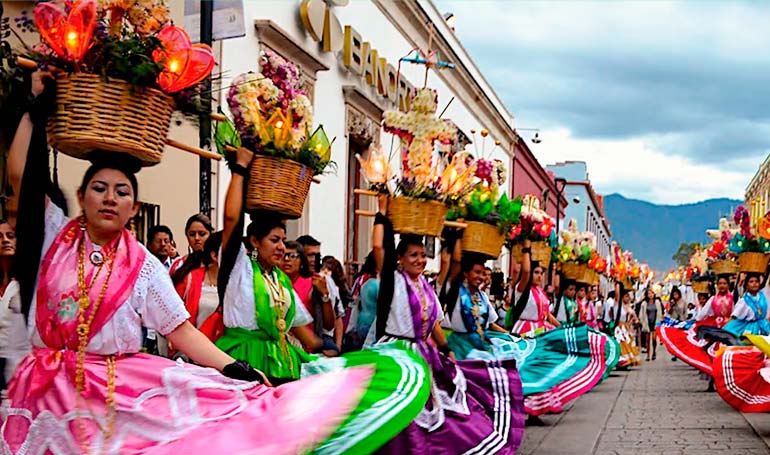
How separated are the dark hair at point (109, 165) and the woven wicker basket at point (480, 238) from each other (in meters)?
5.45

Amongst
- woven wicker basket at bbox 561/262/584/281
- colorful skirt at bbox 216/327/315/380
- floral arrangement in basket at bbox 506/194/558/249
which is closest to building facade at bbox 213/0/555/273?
floral arrangement in basket at bbox 506/194/558/249

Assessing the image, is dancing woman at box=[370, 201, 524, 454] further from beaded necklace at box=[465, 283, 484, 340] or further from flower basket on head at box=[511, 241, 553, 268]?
flower basket on head at box=[511, 241, 553, 268]

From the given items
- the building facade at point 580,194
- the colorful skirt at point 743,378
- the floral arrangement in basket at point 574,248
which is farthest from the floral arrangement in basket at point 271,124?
the building facade at point 580,194

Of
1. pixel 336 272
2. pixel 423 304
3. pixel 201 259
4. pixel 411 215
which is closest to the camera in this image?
pixel 201 259

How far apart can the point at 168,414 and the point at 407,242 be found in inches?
154

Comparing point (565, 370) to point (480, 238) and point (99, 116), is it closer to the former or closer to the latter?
point (480, 238)

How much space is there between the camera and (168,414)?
411 centimetres

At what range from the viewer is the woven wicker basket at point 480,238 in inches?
383

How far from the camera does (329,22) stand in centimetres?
1727

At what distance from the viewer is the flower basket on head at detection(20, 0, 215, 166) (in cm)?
431

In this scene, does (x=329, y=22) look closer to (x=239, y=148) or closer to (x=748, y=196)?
(x=239, y=148)

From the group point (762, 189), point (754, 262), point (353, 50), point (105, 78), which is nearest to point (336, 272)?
point (754, 262)

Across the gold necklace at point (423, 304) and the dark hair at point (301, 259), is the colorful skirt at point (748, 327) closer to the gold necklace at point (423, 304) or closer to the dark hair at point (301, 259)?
the dark hair at point (301, 259)

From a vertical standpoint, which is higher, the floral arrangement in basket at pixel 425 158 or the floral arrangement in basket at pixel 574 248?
the floral arrangement in basket at pixel 425 158
